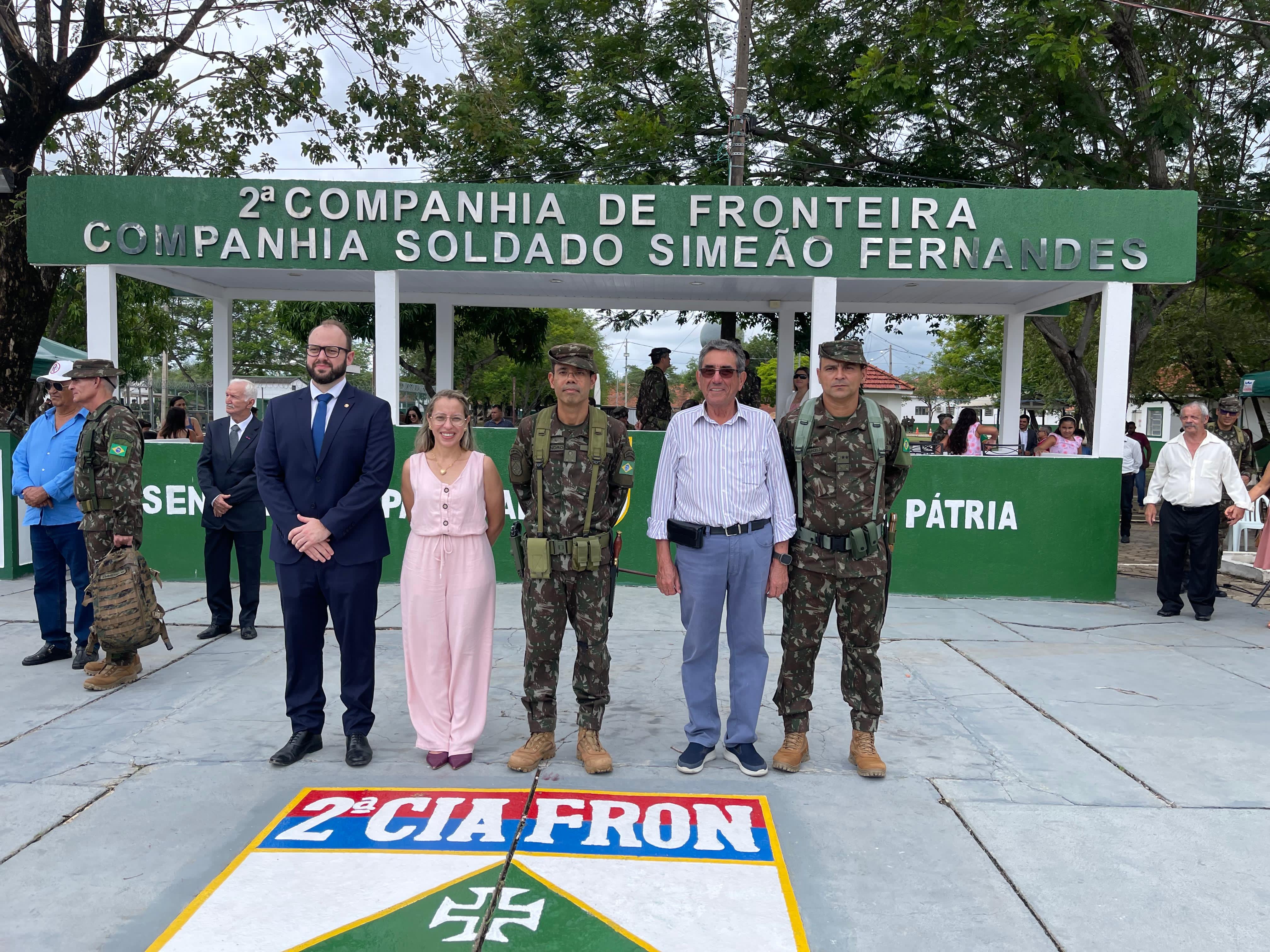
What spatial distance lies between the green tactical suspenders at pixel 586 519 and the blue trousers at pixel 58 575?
332 centimetres

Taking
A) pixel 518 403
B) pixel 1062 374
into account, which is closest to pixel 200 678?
pixel 1062 374

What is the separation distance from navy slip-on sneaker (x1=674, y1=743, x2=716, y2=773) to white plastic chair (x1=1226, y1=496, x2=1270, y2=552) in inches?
350

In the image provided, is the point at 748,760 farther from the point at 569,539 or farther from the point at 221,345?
the point at 221,345

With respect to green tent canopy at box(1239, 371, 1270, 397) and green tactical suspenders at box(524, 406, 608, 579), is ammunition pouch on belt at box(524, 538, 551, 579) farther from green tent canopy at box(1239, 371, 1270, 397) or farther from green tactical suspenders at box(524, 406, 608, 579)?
green tent canopy at box(1239, 371, 1270, 397)

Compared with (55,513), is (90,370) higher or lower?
higher

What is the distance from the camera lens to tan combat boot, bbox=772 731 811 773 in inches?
167

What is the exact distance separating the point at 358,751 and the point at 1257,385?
904 inches

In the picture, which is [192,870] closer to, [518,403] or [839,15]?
[839,15]

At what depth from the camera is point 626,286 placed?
33.3 ft

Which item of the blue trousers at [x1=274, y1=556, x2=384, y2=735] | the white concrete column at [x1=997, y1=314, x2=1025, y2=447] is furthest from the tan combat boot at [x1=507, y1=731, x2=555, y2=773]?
the white concrete column at [x1=997, y1=314, x2=1025, y2=447]

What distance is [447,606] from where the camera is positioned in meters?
4.23

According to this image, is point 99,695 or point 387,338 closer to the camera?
point 99,695

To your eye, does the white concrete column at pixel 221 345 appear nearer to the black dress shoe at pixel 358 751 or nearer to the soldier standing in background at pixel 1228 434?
the black dress shoe at pixel 358 751

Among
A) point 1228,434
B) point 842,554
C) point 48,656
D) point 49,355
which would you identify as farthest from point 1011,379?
point 49,355
